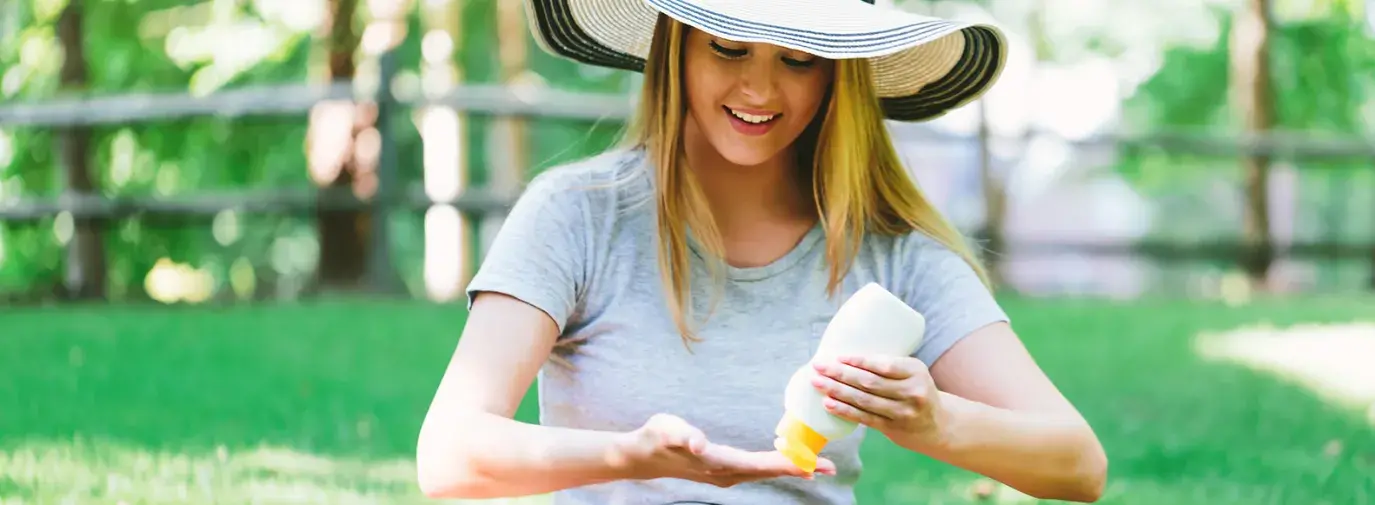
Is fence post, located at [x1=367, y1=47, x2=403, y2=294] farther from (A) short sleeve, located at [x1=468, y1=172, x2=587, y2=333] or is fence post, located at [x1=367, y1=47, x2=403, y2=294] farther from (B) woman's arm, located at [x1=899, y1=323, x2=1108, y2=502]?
(B) woman's arm, located at [x1=899, y1=323, x2=1108, y2=502]

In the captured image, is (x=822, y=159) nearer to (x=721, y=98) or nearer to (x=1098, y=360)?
(x=721, y=98)

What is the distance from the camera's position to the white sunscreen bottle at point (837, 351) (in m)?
1.83

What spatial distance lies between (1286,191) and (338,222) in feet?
96.5

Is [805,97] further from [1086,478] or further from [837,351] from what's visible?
[1086,478]

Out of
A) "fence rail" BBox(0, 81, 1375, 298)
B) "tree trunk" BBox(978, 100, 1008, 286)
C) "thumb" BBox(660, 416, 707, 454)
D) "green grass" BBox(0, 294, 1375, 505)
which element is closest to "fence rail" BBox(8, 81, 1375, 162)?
"fence rail" BBox(0, 81, 1375, 298)

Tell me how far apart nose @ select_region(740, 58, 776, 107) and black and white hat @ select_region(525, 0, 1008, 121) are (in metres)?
0.08

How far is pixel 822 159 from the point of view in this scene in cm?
234

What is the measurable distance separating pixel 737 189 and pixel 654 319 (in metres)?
0.27

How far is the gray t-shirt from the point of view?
2.15m

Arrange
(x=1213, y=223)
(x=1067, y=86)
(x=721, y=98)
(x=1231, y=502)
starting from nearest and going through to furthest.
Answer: (x=721, y=98), (x=1231, y=502), (x=1067, y=86), (x=1213, y=223)

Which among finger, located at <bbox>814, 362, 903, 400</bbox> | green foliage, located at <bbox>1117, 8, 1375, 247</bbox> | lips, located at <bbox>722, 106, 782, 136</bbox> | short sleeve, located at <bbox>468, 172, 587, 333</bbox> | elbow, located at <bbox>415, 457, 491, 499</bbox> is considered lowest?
green foliage, located at <bbox>1117, 8, 1375, 247</bbox>

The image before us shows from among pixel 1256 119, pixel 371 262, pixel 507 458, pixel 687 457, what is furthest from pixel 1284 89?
pixel 687 457

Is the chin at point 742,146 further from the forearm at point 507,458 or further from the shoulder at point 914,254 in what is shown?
the forearm at point 507,458

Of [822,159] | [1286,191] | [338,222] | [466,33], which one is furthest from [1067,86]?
[822,159]
